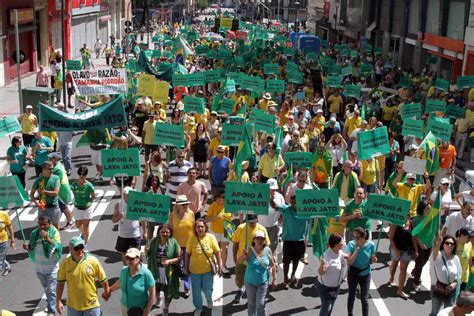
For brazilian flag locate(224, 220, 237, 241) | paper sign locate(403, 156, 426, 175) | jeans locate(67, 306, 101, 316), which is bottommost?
jeans locate(67, 306, 101, 316)

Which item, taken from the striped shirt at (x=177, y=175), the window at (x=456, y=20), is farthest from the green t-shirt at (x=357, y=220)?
the window at (x=456, y=20)

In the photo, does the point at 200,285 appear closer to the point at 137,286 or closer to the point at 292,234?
the point at 137,286

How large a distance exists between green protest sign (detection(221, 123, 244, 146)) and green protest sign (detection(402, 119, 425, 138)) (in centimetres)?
353

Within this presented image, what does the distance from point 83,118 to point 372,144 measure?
17.5ft

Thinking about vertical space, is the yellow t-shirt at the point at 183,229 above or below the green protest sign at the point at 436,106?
below

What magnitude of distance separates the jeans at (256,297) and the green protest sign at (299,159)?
462 cm

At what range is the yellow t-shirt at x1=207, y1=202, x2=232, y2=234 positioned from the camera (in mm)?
10156

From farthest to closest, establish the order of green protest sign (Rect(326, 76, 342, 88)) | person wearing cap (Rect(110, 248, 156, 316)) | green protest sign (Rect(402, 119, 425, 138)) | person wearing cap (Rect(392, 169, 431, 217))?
green protest sign (Rect(326, 76, 342, 88)) < green protest sign (Rect(402, 119, 425, 138)) < person wearing cap (Rect(392, 169, 431, 217)) < person wearing cap (Rect(110, 248, 156, 316))

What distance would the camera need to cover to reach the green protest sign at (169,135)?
14.2 metres

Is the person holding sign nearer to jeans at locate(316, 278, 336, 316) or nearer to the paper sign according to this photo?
jeans at locate(316, 278, 336, 316)

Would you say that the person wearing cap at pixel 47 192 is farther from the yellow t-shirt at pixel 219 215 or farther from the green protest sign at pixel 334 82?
the green protest sign at pixel 334 82

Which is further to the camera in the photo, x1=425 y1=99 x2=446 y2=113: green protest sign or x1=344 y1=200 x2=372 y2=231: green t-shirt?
x1=425 y1=99 x2=446 y2=113: green protest sign

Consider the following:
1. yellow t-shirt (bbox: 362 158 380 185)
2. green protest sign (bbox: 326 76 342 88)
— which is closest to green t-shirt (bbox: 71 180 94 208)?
yellow t-shirt (bbox: 362 158 380 185)

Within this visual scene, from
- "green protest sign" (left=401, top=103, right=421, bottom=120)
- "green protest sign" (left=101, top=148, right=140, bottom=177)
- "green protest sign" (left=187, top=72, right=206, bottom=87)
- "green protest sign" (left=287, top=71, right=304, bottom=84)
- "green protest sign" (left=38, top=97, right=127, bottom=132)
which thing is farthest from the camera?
"green protest sign" (left=287, top=71, right=304, bottom=84)
